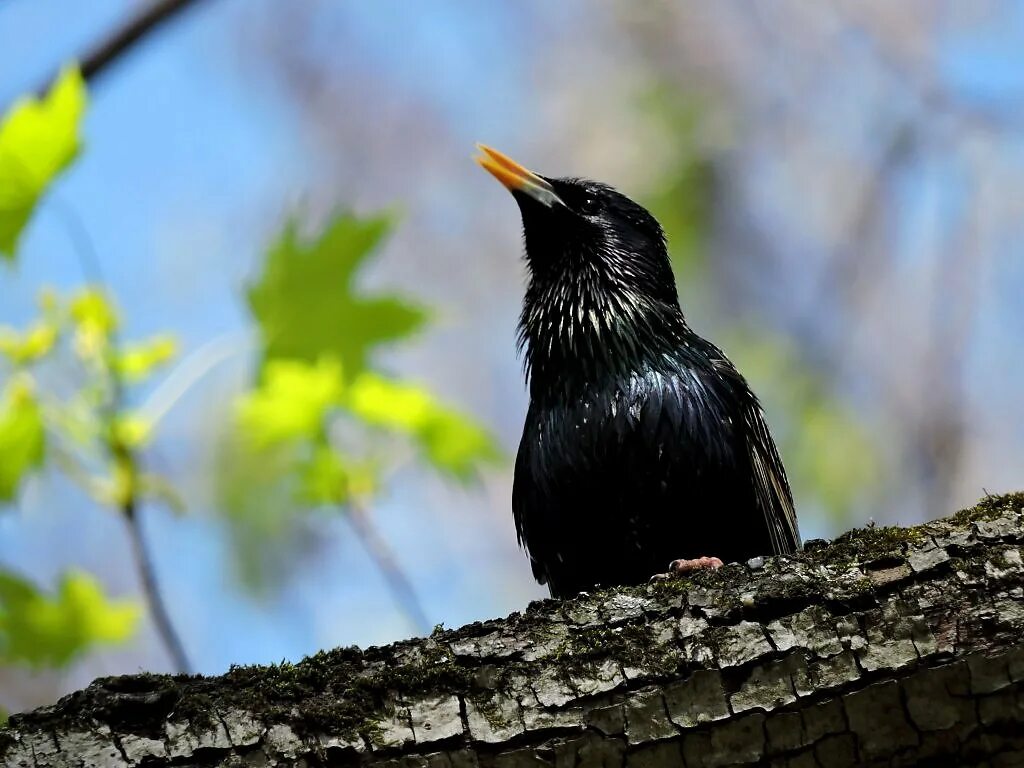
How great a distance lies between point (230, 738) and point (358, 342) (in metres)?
1.79

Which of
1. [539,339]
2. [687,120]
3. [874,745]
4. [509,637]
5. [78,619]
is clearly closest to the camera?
[874,745]

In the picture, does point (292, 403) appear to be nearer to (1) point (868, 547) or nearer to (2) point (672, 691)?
(2) point (672, 691)

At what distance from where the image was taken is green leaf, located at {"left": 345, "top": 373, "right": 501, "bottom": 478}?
15.1 feet

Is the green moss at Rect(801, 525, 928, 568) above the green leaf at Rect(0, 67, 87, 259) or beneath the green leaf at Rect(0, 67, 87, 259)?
beneath

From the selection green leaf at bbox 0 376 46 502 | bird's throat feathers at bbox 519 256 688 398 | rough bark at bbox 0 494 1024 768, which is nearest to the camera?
rough bark at bbox 0 494 1024 768

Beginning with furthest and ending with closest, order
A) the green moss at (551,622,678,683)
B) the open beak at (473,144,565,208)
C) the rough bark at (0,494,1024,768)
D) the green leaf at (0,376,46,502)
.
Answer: the open beak at (473,144,565,208) → the green leaf at (0,376,46,502) → the green moss at (551,622,678,683) → the rough bark at (0,494,1024,768)

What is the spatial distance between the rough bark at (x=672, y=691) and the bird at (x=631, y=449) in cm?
140

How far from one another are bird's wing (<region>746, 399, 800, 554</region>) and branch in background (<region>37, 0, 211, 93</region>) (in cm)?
276

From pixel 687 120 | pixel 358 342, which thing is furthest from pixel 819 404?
pixel 358 342

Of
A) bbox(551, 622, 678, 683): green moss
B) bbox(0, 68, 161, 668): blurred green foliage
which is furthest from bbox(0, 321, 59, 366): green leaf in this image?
bbox(551, 622, 678, 683): green moss

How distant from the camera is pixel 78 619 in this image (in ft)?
13.7

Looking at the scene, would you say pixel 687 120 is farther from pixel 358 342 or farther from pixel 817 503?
pixel 358 342

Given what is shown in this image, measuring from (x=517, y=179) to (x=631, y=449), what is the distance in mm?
1478

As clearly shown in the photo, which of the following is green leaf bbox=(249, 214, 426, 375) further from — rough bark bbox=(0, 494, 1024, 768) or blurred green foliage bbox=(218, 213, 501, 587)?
rough bark bbox=(0, 494, 1024, 768)
